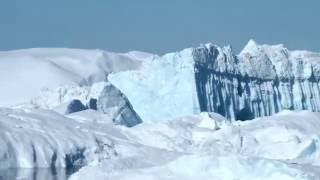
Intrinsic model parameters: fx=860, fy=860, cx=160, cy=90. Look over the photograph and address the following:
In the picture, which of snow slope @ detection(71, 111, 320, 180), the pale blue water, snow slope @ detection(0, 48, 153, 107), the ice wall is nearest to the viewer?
the pale blue water

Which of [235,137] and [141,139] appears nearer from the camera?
[235,137]

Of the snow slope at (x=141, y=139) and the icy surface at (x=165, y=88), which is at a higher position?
the icy surface at (x=165, y=88)

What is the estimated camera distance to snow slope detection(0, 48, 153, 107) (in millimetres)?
45469

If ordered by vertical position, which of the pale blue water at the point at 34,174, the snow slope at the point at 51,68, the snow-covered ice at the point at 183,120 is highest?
the snow slope at the point at 51,68

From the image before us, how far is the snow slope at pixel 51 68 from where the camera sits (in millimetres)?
45469

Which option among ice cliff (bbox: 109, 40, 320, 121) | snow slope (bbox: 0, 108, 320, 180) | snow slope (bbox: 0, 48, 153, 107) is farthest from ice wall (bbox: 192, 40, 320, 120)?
snow slope (bbox: 0, 48, 153, 107)

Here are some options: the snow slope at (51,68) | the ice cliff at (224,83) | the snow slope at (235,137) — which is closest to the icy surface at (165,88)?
the ice cliff at (224,83)

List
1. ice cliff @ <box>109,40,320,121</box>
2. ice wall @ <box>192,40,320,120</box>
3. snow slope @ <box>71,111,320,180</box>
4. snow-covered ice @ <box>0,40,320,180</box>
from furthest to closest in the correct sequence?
ice wall @ <box>192,40,320,120</box> → ice cliff @ <box>109,40,320,121</box> → snow slope @ <box>71,111,320,180</box> → snow-covered ice @ <box>0,40,320,180</box>

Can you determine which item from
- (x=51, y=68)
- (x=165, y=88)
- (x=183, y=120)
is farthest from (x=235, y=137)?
(x=51, y=68)

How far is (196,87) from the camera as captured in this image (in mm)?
28531

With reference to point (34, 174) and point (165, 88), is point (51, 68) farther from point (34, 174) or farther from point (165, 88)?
point (34, 174)

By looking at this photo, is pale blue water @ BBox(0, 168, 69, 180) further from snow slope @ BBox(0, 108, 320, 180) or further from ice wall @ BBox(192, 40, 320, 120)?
ice wall @ BBox(192, 40, 320, 120)

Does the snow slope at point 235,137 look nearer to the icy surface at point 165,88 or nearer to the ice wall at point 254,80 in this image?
the icy surface at point 165,88

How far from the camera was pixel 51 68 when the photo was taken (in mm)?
47969
